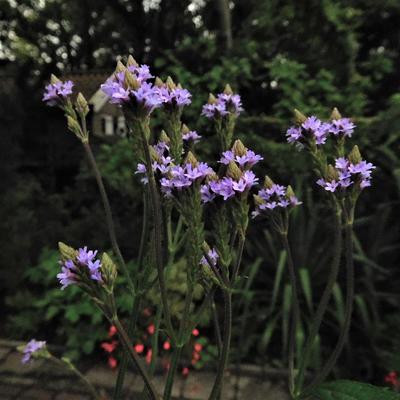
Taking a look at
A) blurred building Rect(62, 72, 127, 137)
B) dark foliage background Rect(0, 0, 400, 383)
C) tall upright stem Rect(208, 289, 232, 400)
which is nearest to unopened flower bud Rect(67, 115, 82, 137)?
tall upright stem Rect(208, 289, 232, 400)

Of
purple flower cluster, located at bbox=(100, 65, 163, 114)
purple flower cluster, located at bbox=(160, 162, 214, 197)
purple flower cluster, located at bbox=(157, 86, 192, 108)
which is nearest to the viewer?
purple flower cluster, located at bbox=(100, 65, 163, 114)

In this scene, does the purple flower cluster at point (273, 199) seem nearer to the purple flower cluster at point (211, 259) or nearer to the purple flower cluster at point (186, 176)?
the purple flower cluster at point (211, 259)

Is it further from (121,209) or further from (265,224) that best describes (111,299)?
(121,209)

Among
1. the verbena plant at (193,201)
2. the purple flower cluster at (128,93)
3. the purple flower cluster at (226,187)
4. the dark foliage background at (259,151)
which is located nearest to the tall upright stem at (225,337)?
the verbena plant at (193,201)

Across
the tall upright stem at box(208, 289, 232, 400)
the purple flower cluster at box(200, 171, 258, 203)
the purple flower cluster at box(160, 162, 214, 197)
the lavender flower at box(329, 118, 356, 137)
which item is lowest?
the tall upright stem at box(208, 289, 232, 400)

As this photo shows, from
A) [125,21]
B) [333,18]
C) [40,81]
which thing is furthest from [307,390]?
[40,81]

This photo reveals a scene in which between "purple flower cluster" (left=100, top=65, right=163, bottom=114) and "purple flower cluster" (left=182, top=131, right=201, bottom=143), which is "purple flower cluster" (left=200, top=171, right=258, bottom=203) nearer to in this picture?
"purple flower cluster" (left=100, top=65, right=163, bottom=114)

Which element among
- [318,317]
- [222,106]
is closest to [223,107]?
A: [222,106]
